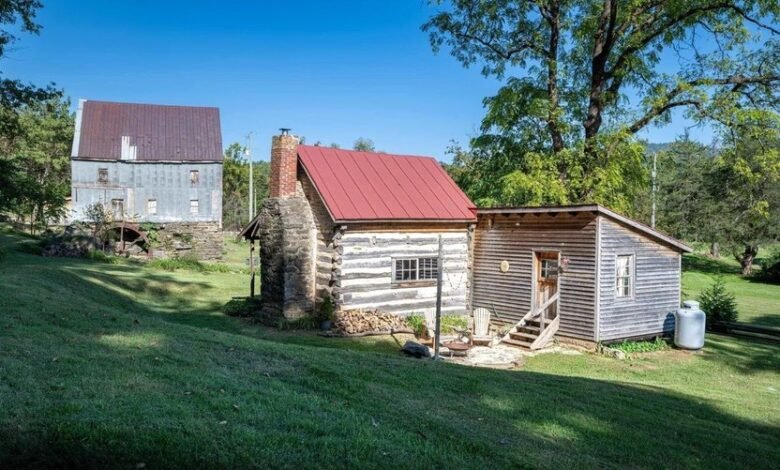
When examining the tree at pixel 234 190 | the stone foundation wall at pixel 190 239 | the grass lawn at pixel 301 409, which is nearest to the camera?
the grass lawn at pixel 301 409

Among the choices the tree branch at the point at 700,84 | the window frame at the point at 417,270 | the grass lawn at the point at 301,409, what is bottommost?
the grass lawn at the point at 301,409

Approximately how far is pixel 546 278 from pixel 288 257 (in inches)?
313

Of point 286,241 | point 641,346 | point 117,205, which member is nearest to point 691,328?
point 641,346

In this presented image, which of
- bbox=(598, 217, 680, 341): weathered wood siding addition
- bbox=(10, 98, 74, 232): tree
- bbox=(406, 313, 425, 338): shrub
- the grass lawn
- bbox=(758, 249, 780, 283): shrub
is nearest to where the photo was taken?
the grass lawn

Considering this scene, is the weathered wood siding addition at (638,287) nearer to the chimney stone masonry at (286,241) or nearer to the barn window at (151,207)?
the chimney stone masonry at (286,241)

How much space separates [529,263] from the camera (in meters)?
18.1

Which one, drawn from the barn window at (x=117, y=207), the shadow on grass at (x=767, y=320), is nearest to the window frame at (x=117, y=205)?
the barn window at (x=117, y=207)

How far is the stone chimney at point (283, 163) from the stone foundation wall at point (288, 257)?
32cm

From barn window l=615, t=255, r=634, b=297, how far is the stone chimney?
1025 cm

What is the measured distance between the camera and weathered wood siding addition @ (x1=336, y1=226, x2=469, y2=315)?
17.5 m

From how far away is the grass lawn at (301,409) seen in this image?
4.79m

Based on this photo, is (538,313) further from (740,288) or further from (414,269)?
(740,288)

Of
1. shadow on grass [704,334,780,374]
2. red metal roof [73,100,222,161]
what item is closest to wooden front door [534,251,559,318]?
shadow on grass [704,334,780,374]

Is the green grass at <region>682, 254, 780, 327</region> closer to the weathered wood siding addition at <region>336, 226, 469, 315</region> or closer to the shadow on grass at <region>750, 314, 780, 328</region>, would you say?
the shadow on grass at <region>750, 314, 780, 328</region>
